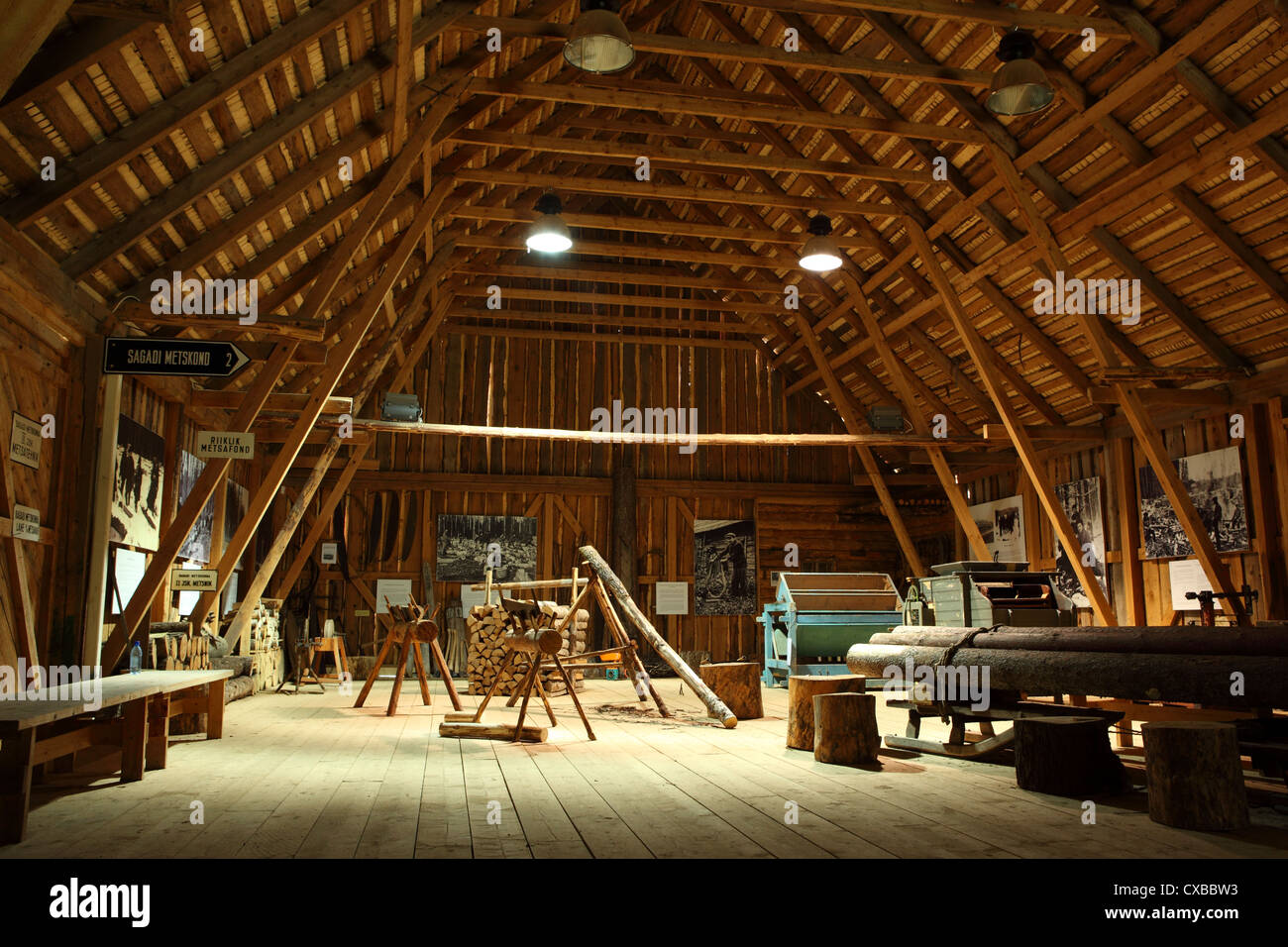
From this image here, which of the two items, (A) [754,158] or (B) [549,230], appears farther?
(A) [754,158]

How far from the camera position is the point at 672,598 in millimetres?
15867

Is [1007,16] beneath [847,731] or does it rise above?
above

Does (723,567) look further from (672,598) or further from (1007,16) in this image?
(1007,16)

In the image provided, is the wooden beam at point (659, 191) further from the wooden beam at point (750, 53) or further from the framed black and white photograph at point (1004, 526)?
the framed black and white photograph at point (1004, 526)

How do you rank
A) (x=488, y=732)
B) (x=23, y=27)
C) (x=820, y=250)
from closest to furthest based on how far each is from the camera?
(x=23, y=27), (x=488, y=732), (x=820, y=250)

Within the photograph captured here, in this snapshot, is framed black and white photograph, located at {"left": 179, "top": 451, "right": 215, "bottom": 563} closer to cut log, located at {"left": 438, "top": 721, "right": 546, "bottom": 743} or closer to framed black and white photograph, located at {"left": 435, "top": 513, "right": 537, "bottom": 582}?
cut log, located at {"left": 438, "top": 721, "right": 546, "bottom": 743}

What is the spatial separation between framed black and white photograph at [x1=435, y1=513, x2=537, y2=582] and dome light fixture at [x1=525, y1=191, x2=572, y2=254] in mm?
7338

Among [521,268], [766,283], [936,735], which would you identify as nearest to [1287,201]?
[936,735]

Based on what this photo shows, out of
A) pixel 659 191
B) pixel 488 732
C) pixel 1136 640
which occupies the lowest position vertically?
pixel 488 732

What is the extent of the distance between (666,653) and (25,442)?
5385mm

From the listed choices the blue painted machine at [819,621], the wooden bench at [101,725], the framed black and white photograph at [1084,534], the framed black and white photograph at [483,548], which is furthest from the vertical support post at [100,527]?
the framed black and white photograph at [1084,534]

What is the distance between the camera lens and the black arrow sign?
5973 millimetres

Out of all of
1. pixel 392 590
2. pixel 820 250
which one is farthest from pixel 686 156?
pixel 392 590
